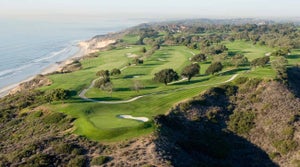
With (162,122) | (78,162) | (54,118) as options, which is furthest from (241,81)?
(78,162)

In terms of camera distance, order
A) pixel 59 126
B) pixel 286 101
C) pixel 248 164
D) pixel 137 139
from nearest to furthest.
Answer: pixel 137 139 < pixel 248 164 < pixel 59 126 < pixel 286 101

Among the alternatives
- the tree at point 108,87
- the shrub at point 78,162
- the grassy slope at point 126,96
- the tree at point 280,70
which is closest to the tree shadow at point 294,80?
the tree at point 280,70

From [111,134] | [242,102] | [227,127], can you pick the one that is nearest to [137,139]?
[111,134]

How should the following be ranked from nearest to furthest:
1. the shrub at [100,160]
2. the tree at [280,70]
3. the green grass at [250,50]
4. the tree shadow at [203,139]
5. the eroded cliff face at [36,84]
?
1. the shrub at [100,160]
2. the tree shadow at [203,139]
3. the tree at [280,70]
4. the eroded cliff face at [36,84]
5. the green grass at [250,50]

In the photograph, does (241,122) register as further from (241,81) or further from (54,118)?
(54,118)

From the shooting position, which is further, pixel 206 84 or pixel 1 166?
pixel 206 84

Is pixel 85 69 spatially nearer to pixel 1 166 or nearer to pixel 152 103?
pixel 152 103

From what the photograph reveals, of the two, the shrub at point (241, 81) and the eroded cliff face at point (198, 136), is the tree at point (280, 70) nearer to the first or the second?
the eroded cliff face at point (198, 136)
